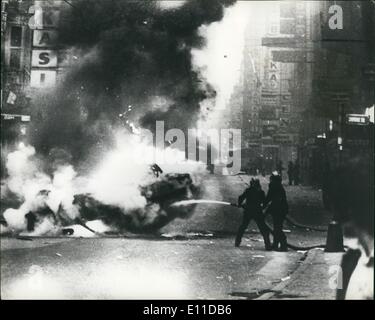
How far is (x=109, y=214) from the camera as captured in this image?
7.72 m

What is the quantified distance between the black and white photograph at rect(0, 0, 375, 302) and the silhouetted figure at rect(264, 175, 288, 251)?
0.08ft

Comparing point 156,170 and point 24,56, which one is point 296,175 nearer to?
point 156,170

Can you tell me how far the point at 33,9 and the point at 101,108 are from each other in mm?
1874

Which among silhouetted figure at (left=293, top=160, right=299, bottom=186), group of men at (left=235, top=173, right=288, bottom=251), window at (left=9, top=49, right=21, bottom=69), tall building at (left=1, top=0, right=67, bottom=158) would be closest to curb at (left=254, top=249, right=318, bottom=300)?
group of men at (left=235, top=173, right=288, bottom=251)

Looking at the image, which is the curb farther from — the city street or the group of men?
the group of men

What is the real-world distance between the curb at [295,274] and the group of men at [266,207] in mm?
534

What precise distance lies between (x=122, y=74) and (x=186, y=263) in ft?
10.7

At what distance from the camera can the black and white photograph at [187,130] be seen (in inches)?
276

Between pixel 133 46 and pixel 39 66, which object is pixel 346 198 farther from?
pixel 39 66

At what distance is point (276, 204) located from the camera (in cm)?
708

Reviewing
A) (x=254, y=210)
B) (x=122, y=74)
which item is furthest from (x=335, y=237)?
(x=122, y=74)

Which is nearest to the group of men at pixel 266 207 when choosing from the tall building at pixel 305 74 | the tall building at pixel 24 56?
the tall building at pixel 305 74

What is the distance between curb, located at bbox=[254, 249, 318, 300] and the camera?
233 inches

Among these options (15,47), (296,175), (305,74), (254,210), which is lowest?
(254,210)
